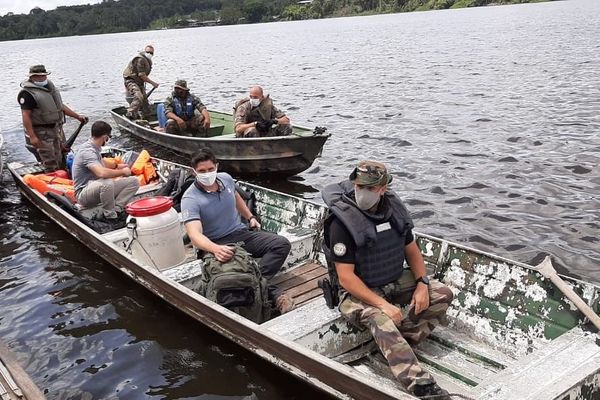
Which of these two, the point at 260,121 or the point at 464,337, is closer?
the point at 464,337

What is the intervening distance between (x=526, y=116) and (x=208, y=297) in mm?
13983

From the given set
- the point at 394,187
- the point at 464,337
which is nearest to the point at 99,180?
the point at 464,337

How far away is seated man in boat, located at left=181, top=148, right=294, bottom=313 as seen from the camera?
249 inches

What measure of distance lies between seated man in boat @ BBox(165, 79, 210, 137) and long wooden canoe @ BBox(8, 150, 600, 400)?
7401 millimetres

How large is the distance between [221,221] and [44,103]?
6.33m

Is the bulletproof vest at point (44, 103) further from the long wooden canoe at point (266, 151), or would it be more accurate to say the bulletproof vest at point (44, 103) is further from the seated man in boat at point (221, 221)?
the seated man in boat at point (221, 221)

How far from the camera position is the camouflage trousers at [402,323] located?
184 inches

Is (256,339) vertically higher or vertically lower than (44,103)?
lower

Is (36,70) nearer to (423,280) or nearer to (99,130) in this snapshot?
(99,130)

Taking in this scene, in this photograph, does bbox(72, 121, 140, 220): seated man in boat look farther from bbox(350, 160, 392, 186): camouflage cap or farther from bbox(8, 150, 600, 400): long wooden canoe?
bbox(350, 160, 392, 186): camouflage cap

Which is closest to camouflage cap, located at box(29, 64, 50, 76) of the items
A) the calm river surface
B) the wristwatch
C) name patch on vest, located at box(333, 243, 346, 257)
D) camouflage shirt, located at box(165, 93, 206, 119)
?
the calm river surface

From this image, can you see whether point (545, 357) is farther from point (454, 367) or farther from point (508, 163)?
point (508, 163)

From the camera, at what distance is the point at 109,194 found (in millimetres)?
8938

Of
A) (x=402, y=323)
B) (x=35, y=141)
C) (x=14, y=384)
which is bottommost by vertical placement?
(x=402, y=323)
